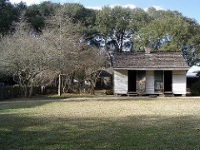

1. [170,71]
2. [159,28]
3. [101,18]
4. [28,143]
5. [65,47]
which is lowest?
[28,143]

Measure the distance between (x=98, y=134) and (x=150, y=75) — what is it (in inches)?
777

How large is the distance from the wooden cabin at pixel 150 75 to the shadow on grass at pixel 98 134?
15681 mm

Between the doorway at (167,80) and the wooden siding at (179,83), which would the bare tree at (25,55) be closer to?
the doorway at (167,80)

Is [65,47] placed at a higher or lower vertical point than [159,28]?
lower

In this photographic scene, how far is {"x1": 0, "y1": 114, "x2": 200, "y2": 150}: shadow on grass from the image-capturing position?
22.9ft

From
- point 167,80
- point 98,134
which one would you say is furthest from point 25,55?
point 98,134

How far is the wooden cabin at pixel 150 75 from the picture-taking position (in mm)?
26625

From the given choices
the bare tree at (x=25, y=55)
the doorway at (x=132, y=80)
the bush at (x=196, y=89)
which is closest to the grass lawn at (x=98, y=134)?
the bare tree at (x=25, y=55)

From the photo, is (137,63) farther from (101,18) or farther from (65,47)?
(101,18)

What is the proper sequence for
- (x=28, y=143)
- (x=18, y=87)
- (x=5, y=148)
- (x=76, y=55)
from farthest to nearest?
(x=76, y=55) < (x=18, y=87) < (x=28, y=143) < (x=5, y=148)

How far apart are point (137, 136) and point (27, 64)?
1682 cm

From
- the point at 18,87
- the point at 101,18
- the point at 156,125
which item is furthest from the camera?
the point at 101,18

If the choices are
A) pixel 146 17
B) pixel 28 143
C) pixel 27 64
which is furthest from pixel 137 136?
pixel 146 17

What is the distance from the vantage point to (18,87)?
2612 cm
